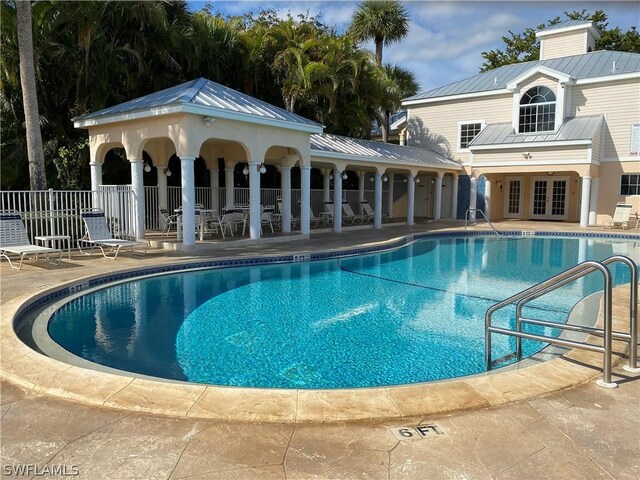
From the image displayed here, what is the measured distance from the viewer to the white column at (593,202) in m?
23.2

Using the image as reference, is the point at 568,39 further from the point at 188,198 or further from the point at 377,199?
the point at 188,198

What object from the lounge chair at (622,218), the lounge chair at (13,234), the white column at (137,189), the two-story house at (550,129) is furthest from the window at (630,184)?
the lounge chair at (13,234)

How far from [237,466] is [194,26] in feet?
62.3

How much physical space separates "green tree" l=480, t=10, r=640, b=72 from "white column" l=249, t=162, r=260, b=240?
30592 millimetres

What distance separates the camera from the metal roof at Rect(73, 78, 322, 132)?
12289 millimetres

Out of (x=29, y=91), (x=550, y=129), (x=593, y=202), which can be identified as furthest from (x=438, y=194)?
(x=29, y=91)

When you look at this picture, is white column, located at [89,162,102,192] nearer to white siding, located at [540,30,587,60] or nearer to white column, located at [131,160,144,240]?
white column, located at [131,160,144,240]

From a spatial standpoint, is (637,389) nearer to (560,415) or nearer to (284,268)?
(560,415)

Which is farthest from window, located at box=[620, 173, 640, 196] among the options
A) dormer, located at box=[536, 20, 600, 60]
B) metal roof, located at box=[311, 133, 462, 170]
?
dormer, located at box=[536, 20, 600, 60]

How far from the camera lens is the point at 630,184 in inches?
893

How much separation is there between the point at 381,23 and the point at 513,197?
12.8m

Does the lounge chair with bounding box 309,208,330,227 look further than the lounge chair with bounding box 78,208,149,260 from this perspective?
Yes

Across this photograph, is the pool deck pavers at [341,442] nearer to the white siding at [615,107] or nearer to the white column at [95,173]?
the white column at [95,173]

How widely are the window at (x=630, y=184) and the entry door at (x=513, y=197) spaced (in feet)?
17.2
